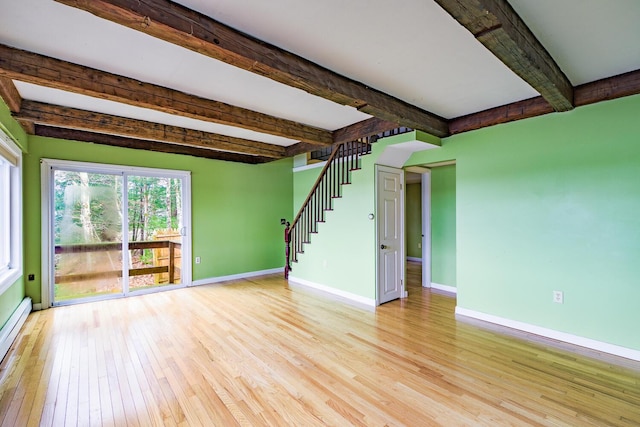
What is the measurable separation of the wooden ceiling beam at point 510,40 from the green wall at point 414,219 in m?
5.53

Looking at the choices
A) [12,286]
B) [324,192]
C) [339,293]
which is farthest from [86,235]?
[339,293]

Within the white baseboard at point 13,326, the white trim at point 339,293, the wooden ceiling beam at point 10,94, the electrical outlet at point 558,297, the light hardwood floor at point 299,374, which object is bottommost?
the light hardwood floor at point 299,374

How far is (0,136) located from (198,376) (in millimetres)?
2945

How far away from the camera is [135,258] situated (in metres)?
4.89

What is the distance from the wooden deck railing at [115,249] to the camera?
436 cm

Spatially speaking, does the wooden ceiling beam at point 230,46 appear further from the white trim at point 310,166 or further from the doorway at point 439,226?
the white trim at point 310,166

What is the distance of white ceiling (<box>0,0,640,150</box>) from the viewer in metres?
1.72

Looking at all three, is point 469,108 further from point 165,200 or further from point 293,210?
point 165,200

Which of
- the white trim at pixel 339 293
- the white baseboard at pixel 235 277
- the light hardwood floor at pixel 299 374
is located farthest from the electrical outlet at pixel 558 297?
the white baseboard at pixel 235 277

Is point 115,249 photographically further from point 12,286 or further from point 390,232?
point 390,232

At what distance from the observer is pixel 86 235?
446cm

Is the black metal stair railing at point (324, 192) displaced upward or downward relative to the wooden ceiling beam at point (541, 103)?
downward

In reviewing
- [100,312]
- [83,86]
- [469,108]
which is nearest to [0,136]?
[83,86]

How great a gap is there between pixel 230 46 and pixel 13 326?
3896 mm
